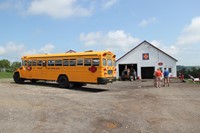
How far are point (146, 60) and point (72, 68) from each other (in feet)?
80.8

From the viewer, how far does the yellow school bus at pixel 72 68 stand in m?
19.0

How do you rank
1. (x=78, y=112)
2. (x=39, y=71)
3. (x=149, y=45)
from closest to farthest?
(x=78, y=112)
(x=39, y=71)
(x=149, y=45)

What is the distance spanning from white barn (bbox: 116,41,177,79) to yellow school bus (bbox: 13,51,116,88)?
2223 centimetres

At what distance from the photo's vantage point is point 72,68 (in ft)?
66.1

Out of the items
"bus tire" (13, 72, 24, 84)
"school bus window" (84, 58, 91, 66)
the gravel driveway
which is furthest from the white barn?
the gravel driveway

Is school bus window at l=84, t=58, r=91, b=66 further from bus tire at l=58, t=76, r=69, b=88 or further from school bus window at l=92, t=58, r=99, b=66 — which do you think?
bus tire at l=58, t=76, r=69, b=88

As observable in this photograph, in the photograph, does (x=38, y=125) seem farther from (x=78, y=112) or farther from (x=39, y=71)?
(x=39, y=71)

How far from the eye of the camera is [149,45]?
43.5 metres

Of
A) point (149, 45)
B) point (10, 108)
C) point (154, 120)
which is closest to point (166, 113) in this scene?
point (154, 120)

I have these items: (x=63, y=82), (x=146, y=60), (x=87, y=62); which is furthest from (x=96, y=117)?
(x=146, y=60)

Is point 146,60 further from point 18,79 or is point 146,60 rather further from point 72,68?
point 72,68

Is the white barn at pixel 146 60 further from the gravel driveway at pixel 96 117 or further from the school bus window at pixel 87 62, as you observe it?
the gravel driveway at pixel 96 117

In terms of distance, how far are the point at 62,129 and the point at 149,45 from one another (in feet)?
121

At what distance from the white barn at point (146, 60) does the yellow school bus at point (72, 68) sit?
22.2 metres
